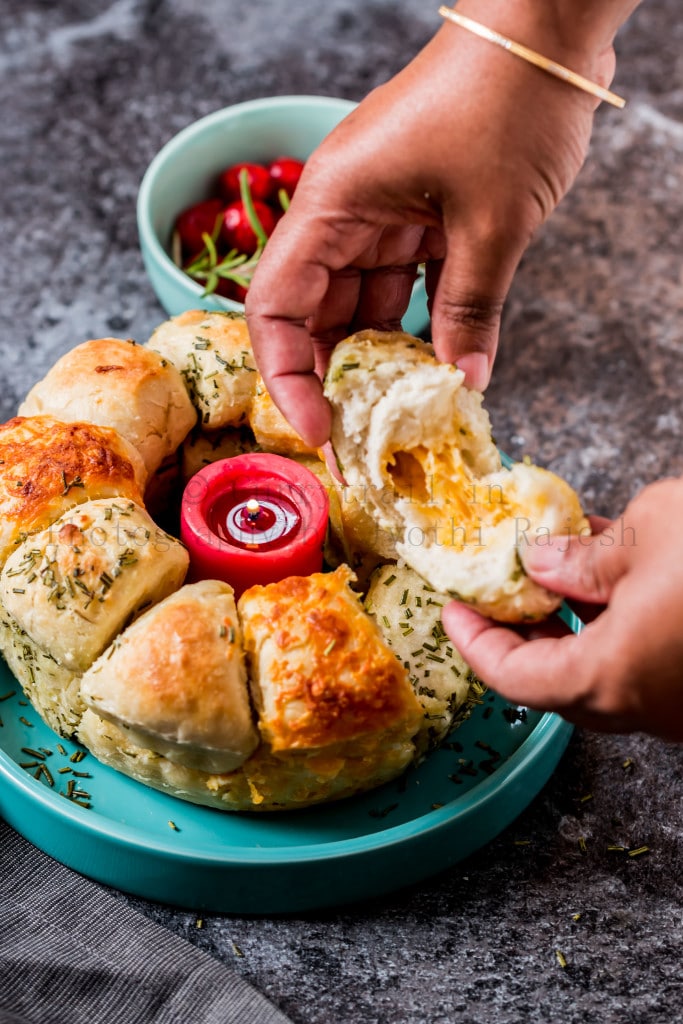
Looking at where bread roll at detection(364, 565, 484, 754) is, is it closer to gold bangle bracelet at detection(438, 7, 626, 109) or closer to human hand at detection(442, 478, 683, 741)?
human hand at detection(442, 478, 683, 741)

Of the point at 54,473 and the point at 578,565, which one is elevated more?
the point at 578,565

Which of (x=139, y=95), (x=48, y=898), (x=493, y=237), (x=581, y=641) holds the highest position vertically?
(x=493, y=237)

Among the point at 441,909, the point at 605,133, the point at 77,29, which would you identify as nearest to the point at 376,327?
the point at 441,909

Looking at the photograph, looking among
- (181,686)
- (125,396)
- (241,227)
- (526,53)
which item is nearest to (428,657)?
(181,686)

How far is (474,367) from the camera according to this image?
7.50 ft

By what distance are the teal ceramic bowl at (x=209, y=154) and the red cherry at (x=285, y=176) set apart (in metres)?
0.17

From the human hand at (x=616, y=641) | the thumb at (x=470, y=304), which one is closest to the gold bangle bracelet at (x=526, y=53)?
the thumb at (x=470, y=304)

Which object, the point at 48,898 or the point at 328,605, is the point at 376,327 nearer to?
the point at 328,605

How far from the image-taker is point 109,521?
7.34ft

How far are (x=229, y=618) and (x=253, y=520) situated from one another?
1.23ft

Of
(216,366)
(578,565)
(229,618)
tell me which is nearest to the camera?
(578,565)

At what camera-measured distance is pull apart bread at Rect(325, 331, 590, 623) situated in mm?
2062

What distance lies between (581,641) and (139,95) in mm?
3672

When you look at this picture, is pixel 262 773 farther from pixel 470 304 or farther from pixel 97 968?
pixel 470 304
